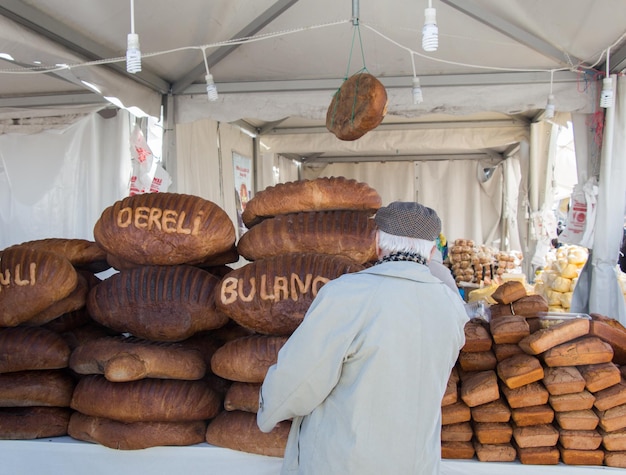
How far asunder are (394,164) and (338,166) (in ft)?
3.20

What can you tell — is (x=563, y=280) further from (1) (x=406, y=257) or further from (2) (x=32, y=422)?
(2) (x=32, y=422)

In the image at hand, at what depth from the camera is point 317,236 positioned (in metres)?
2.00

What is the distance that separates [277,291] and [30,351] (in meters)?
0.98

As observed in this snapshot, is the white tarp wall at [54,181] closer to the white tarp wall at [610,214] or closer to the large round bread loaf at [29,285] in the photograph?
the large round bread loaf at [29,285]

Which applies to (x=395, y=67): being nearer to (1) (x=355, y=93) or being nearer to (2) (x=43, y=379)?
(1) (x=355, y=93)

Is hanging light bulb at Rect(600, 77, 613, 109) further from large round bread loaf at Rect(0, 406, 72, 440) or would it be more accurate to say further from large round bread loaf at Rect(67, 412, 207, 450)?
large round bread loaf at Rect(0, 406, 72, 440)

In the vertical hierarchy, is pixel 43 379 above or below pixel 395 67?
below

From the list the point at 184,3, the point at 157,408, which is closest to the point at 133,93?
the point at 184,3

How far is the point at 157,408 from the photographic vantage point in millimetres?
1825

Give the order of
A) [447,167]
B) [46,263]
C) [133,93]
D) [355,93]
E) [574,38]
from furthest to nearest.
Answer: [447,167] < [133,93] < [574,38] < [355,93] < [46,263]

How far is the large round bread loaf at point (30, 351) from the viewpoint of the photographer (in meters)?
1.91

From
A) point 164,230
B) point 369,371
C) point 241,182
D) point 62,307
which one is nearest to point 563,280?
point 241,182

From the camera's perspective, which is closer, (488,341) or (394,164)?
(488,341)

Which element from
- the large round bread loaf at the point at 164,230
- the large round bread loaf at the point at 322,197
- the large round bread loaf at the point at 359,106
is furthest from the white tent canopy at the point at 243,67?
the large round bread loaf at the point at 164,230
